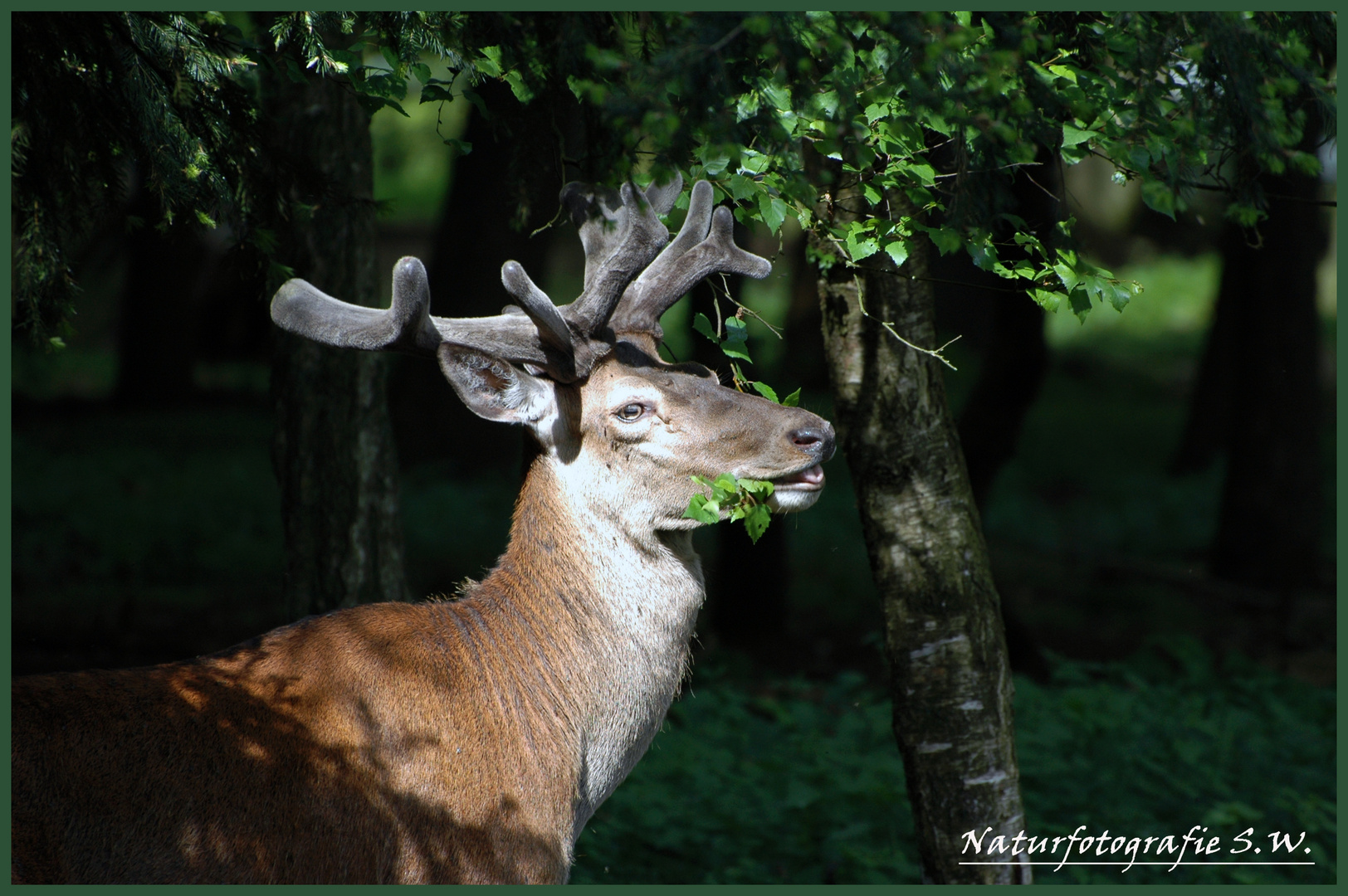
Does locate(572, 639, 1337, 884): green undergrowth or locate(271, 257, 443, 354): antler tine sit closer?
locate(271, 257, 443, 354): antler tine

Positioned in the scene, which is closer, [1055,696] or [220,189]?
[220,189]

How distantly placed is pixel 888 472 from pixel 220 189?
8.61 ft

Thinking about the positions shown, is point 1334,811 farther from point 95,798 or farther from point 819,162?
point 95,798

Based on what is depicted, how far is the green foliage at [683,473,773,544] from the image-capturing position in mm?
3771

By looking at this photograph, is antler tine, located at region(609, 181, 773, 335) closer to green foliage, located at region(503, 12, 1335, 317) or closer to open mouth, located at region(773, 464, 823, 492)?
green foliage, located at region(503, 12, 1335, 317)

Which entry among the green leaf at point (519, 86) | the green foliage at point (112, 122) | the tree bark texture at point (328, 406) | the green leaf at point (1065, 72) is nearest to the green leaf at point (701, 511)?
the green leaf at point (519, 86)

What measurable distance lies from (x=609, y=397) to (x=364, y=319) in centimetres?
86

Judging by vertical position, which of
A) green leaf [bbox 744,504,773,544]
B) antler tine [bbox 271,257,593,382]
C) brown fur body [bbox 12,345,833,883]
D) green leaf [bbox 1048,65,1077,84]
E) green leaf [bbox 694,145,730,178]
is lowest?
brown fur body [bbox 12,345,833,883]

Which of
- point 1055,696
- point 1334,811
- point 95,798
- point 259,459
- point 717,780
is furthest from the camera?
point 259,459

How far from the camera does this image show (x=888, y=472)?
14.8ft

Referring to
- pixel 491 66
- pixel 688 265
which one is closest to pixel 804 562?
pixel 688 265

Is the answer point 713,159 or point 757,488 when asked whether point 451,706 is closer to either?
point 757,488

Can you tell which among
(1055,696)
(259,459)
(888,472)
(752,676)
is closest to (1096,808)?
(1055,696)

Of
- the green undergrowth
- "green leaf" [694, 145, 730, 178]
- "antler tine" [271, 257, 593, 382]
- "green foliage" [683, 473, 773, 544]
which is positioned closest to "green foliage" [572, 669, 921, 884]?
the green undergrowth
